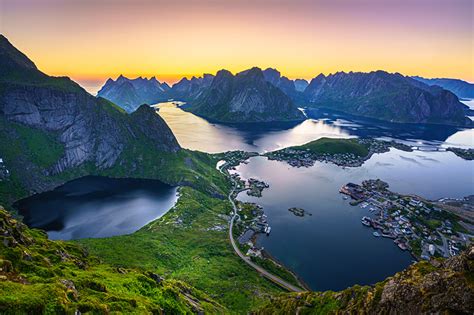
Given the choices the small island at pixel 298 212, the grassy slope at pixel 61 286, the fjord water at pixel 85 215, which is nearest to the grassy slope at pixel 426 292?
the grassy slope at pixel 61 286

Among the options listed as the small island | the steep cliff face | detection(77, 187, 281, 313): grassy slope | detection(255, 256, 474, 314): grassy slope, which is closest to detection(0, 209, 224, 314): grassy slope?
detection(255, 256, 474, 314): grassy slope

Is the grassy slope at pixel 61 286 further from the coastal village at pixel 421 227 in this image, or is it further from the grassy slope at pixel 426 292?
the coastal village at pixel 421 227

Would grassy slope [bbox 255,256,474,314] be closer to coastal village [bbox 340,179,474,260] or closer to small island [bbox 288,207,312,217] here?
coastal village [bbox 340,179,474,260]

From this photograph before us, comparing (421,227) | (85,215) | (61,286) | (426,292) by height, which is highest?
(426,292)

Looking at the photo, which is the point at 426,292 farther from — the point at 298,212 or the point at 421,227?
the point at 421,227

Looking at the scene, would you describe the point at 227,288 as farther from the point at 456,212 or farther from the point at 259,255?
the point at 456,212

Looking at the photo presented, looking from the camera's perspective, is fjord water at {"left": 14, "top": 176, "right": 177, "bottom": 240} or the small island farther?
the small island

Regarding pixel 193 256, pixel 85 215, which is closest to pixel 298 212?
pixel 193 256
